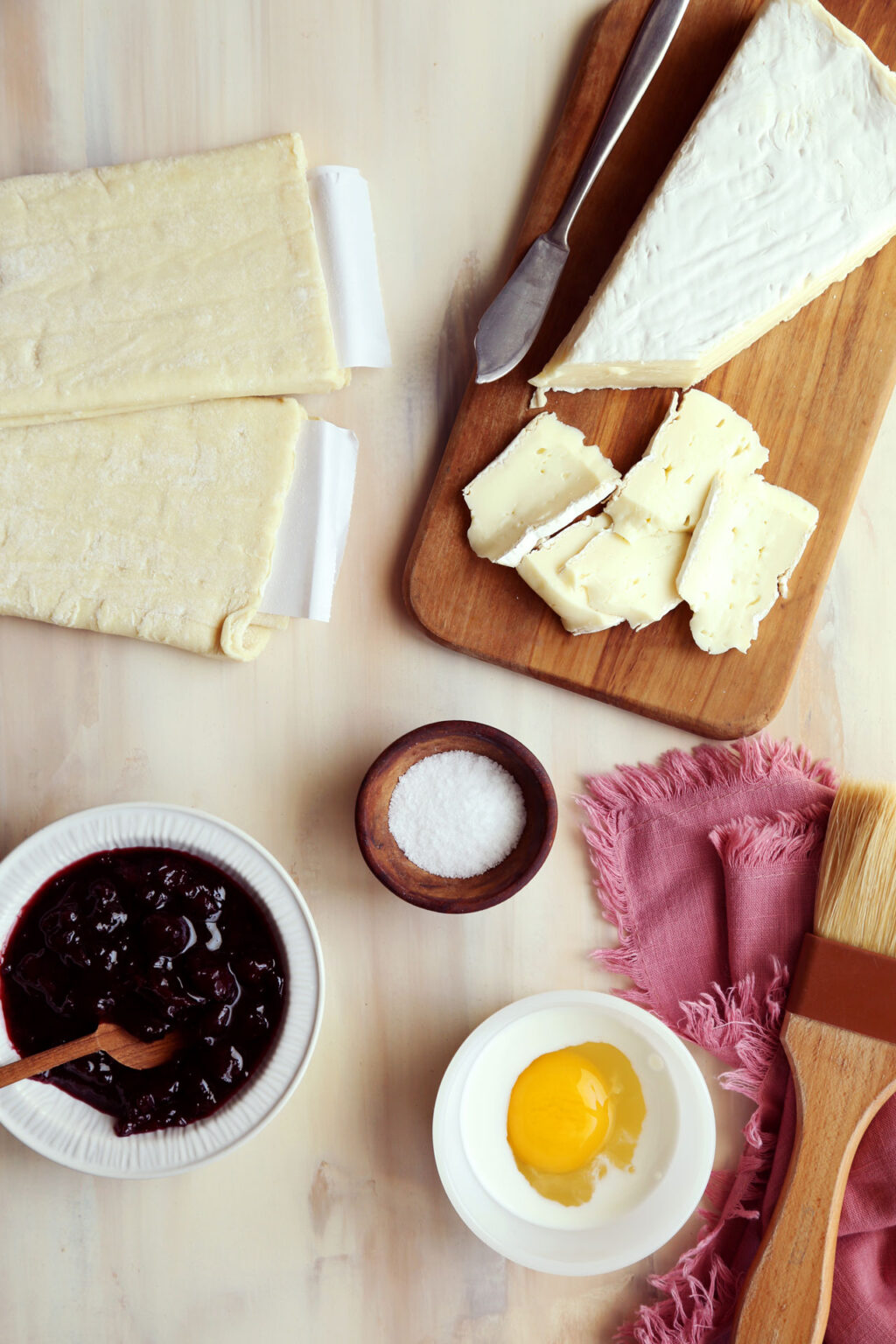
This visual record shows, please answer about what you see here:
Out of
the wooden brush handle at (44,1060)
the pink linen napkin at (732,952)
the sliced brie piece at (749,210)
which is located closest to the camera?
the wooden brush handle at (44,1060)

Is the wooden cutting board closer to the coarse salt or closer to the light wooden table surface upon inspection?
the light wooden table surface

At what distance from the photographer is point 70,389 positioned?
51.8 inches

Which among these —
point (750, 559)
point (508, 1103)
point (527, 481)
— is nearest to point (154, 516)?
point (527, 481)

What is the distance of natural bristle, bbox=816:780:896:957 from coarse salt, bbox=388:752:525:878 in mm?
476

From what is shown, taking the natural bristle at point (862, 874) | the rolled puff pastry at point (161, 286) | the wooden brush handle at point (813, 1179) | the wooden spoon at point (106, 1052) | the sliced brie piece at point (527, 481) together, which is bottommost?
the wooden brush handle at point (813, 1179)

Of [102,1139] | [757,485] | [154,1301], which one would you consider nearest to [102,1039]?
[102,1139]

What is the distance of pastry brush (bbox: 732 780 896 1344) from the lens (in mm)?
1316

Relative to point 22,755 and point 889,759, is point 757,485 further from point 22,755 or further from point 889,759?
point 22,755

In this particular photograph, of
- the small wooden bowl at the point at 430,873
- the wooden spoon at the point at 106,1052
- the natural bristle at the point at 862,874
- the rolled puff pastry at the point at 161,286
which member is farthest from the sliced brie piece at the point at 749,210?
the wooden spoon at the point at 106,1052

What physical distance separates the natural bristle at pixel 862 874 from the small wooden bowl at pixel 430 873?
438 mm

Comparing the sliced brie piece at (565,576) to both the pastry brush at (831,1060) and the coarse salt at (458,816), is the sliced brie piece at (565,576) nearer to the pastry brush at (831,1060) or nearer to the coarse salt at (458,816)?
the coarse salt at (458,816)

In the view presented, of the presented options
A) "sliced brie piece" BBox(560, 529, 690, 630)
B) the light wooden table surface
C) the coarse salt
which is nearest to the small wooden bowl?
the coarse salt

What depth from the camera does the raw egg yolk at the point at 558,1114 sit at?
4.25ft

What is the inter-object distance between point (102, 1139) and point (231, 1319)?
426 mm
